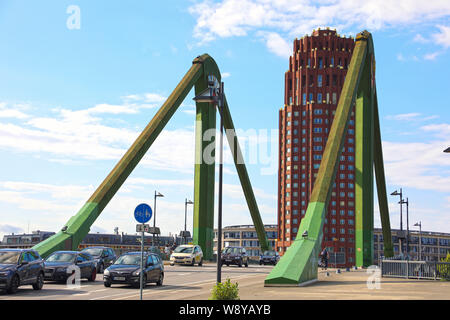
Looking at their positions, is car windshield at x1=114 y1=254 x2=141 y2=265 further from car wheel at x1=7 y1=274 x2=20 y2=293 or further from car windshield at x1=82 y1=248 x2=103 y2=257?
car windshield at x1=82 y1=248 x2=103 y2=257

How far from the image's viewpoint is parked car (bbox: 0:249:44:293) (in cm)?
1872

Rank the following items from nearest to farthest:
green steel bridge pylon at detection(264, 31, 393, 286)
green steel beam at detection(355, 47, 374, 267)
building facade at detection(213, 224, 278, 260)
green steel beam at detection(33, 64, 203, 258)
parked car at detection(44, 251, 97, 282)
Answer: parked car at detection(44, 251, 97, 282) → green steel bridge pylon at detection(264, 31, 393, 286) → green steel beam at detection(33, 64, 203, 258) → green steel beam at detection(355, 47, 374, 267) → building facade at detection(213, 224, 278, 260)

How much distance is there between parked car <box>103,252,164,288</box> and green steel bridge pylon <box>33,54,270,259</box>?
13.2 meters

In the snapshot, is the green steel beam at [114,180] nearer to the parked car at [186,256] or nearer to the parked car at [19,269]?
the parked car at [186,256]

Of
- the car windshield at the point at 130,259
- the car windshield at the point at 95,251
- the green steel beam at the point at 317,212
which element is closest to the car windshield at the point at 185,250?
the green steel beam at the point at 317,212

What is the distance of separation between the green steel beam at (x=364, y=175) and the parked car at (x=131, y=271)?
88.8ft

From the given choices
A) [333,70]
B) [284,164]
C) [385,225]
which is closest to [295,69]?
[333,70]

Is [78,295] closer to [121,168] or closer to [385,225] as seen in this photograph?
[121,168]

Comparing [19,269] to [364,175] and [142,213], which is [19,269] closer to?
[142,213]

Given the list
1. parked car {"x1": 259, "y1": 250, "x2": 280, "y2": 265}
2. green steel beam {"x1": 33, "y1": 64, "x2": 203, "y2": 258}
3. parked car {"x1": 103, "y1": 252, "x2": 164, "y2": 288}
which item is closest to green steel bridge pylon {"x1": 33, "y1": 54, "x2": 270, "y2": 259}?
green steel beam {"x1": 33, "y1": 64, "x2": 203, "y2": 258}

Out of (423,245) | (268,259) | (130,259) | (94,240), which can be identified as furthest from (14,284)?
(423,245)

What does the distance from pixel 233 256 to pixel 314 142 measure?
102m
